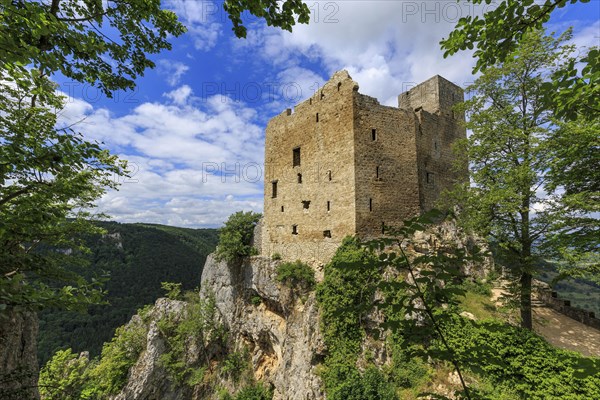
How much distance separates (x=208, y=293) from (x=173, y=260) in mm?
73287

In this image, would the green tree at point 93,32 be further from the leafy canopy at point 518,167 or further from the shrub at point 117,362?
the shrub at point 117,362

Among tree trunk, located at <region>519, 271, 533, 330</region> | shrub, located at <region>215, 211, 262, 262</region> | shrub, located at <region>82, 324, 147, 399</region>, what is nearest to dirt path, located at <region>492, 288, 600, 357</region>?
tree trunk, located at <region>519, 271, 533, 330</region>

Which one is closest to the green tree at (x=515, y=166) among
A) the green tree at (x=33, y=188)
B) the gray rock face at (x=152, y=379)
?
the green tree at (x=33, y=188)

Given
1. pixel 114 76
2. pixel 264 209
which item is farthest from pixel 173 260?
pixel 114 76

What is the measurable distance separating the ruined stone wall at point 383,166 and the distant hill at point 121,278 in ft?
174

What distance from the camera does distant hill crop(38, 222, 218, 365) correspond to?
55.3 metres

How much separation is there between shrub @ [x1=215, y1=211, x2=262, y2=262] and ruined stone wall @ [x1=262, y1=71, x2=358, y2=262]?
2.01 m

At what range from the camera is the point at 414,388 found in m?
9.25

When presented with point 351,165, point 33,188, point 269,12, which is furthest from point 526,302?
point 33,188

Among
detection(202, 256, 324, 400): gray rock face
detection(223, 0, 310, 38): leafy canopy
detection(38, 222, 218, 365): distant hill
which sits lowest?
detection(38, 222, 218, 365): distant hill

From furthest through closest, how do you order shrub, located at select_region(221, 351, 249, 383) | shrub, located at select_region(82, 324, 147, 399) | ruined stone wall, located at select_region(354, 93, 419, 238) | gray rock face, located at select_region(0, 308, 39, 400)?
shrub, located at select_region(82, 324, 147, 399) → shrub, located at select_region(221, 351, 249, 383) → ruined stone wall, located at select_region(354, 93, 419, 238) → gray rock face, located at select_region(0, 308, 39, 400)

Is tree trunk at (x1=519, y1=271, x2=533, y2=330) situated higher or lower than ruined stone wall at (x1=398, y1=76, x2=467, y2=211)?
lower

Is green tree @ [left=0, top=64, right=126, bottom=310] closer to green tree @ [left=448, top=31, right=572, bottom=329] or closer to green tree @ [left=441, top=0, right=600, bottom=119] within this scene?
green tree @ [left=441, top=0, right=600, bottom=119]

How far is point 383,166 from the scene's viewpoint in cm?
1448
